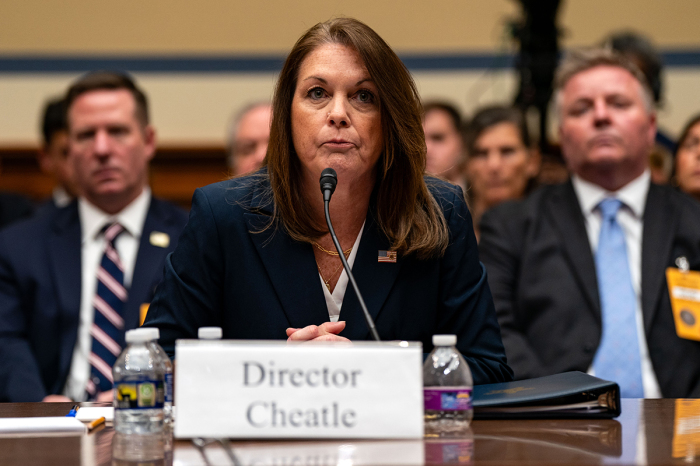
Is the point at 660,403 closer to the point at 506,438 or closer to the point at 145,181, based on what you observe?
the point at 506,438

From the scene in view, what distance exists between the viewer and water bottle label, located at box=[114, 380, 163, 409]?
1159mm

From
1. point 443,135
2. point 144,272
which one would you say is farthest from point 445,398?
point 443,135

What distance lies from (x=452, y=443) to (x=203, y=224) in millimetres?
836

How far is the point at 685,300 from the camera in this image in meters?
2.40

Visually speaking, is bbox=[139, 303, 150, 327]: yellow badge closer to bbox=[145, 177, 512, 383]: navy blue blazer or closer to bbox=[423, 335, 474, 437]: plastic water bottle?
bbox=[145, 177, 512, 383]: navy blue blazer

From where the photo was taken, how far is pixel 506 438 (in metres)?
1.13

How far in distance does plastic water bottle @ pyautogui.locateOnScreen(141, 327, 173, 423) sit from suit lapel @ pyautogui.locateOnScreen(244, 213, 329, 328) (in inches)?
16.0

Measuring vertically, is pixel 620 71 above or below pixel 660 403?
above

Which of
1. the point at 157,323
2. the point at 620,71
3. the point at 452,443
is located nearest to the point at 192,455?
the point at 452,443

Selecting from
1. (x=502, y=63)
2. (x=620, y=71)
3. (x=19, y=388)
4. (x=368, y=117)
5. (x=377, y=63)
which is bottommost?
(x=19, y=388)

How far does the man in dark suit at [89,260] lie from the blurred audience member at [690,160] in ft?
6.65

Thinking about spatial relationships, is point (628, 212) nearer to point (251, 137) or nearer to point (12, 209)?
point (251, 137)

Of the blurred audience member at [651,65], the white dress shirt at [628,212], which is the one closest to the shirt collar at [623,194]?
the white dress shirt at [628,212]

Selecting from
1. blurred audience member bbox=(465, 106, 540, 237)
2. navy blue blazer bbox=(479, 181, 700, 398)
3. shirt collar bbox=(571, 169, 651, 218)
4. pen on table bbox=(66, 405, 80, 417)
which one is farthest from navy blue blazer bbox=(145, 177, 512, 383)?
blurred audience member bbox=(465, 106, 540, 237)
